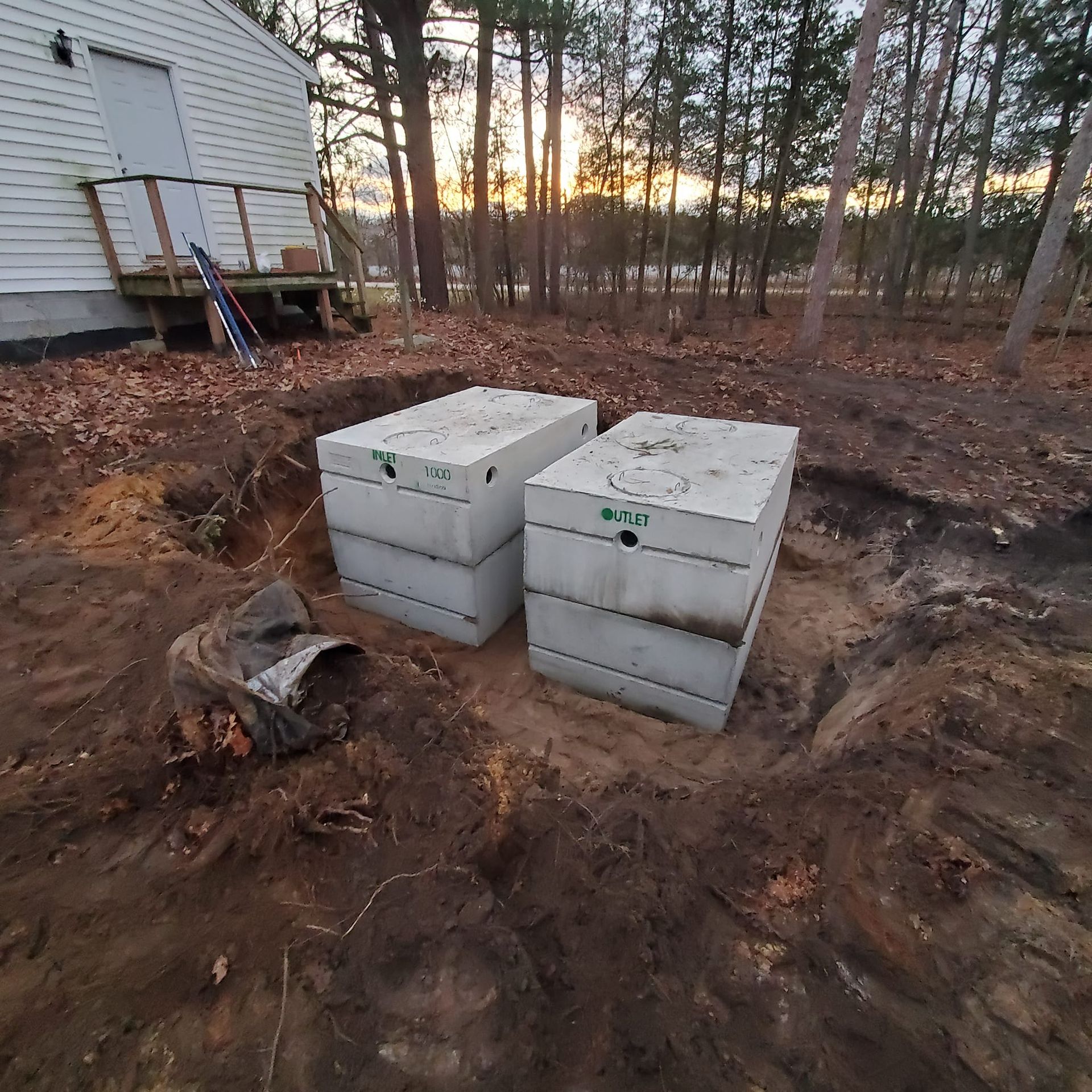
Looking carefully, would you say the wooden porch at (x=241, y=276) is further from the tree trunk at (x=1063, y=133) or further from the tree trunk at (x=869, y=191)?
the tree trunk at (x=869, y=191)

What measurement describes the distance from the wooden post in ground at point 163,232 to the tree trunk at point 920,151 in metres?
13.8

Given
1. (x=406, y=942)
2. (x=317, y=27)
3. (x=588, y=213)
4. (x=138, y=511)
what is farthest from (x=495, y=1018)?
(x=588, y=213)

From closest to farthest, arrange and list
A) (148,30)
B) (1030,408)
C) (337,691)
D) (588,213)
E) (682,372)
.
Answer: (337,691) < (1030,408) < (148,30) < (682,372) < (588,213)

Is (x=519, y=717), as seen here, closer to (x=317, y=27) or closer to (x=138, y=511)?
(x=138, y=511)

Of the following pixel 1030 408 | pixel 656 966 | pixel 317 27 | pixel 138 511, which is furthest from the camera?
pixel 317 27

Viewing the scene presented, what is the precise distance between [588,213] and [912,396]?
636 inches

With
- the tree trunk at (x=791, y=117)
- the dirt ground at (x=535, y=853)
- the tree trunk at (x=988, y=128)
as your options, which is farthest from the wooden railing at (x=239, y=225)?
the tree trunk at (x=791, y=117)

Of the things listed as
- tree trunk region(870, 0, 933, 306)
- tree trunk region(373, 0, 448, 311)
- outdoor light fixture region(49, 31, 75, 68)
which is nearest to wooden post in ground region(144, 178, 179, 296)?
outdoor light fixture region(49, 31, 75, 68)

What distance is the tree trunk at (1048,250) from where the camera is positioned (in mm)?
7605

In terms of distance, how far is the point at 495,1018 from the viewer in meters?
1.59

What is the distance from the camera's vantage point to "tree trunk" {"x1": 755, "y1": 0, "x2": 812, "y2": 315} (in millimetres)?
14242

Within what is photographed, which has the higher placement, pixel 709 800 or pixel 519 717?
pixel 709 800

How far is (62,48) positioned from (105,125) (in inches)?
29.7

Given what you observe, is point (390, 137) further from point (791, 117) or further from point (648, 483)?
point (648, 483)
